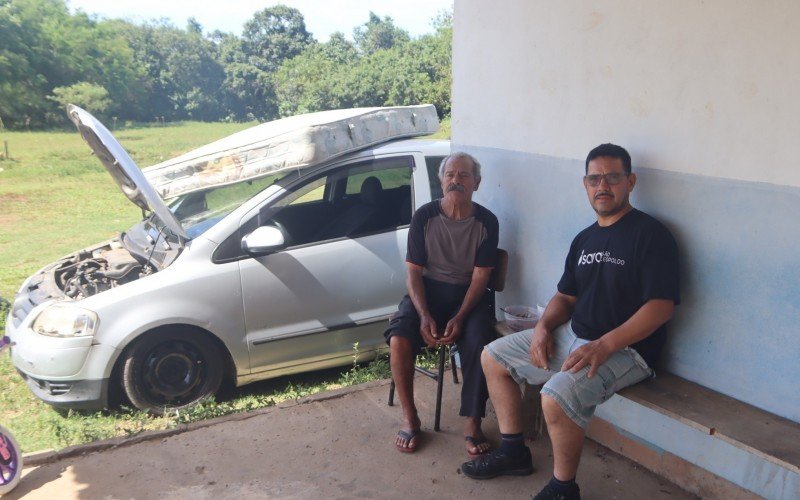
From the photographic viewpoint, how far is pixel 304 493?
2.89 m

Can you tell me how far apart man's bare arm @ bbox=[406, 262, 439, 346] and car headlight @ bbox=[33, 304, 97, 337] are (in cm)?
201

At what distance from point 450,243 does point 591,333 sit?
1.03 meters

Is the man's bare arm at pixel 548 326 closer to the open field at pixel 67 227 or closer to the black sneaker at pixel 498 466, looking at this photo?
the black sneaker at pixel 498 466

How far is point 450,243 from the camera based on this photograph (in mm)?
3469

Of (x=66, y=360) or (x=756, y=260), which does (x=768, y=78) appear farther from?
(x=66, y=360)

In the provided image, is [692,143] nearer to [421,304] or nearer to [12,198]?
[421,304]

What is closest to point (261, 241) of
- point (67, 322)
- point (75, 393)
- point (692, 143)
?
point (67, 322)

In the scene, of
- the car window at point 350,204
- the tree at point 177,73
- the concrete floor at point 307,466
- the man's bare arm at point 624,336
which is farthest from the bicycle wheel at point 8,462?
the tree at point 177,73

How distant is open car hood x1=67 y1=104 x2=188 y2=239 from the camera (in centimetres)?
385

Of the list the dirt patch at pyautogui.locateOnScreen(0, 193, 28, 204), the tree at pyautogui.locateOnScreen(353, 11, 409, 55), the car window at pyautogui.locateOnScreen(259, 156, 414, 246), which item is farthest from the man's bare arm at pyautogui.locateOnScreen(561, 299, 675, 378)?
the tree at pyautogui.locateOnScreen(353, 11, 409, 55)

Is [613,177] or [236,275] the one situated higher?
[613,177]

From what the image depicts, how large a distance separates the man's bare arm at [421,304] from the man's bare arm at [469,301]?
0.21ft

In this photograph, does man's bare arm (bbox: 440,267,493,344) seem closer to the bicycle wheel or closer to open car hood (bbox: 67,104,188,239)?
open car hood (bbox: 67,104,188,239)

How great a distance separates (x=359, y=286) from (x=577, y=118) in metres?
1.95
